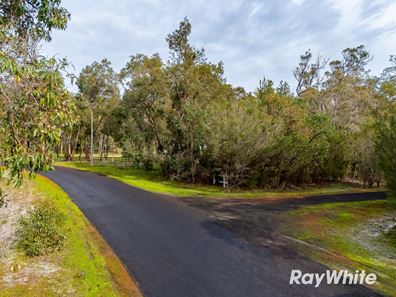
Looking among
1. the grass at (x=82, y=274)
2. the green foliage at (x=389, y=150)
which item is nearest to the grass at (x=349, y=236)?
the green foliage at (x=389, y=150)

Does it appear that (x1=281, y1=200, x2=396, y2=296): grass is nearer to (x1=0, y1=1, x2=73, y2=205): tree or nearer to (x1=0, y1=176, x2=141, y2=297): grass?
(x1=0, y1=176, x2=141, y2=297): grass

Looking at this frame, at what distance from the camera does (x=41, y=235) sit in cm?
838

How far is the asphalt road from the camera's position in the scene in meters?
6.41

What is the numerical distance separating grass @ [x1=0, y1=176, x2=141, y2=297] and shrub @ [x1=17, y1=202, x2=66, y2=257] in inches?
9.0

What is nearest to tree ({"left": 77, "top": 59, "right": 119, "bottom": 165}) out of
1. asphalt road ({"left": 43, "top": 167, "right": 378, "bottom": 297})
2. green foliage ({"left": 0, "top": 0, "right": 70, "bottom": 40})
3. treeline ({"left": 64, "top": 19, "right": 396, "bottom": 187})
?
treeline ({"left": 64, "top": 19, "right": 396, "bottom": 187})

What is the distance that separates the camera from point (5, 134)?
3594 mm

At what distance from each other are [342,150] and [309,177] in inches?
187

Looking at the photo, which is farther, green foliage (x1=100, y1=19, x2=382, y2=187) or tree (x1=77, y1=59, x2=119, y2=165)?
tree (x1=77, y1=59, x2=119, y2=165)

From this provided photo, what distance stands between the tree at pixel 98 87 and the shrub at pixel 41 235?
30.4 meters

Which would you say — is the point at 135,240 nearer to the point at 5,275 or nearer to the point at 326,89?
the point at 5,275

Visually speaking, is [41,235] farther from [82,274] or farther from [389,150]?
[389,150]

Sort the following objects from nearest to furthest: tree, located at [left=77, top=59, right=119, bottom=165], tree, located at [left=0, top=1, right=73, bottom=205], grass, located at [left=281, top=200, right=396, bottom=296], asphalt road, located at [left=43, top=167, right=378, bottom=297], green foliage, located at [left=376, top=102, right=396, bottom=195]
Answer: tree, located at [left=0, top=1, right=73, bottom=205] < asphalt road, located at [left=43, top=167, right=378, bottom=297] < grass, located at [left=281, top=200, right=396, bottom=296] < green foliage, located at [left=376, top=102, right=396, bottom=195] < tree, located at [left=77, top=59, right=119, bottom=165]

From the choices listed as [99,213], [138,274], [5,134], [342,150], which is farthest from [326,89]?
[5,134]

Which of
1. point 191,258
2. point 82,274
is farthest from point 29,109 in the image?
point 191,258
